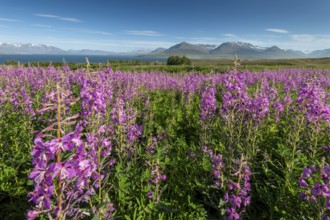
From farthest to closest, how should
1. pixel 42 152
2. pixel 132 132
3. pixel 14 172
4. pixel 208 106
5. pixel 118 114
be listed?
pixel 208 106 → pixel 132 132 → pixel 14 172 → pixel 118 114 → pixel 42 152

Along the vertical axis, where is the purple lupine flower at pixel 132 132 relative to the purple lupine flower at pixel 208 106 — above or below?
below

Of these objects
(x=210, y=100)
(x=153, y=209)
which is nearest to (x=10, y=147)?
(x=153, y=209)

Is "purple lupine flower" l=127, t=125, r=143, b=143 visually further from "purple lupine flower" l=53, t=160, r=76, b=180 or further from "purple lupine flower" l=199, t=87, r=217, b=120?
"purple lupine flower" l=53, t=160, r=76, b=180

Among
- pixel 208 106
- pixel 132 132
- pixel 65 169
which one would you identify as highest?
pixel 65 169

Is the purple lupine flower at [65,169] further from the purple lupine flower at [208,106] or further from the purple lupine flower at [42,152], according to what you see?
the purple lupine flower at [208,106]

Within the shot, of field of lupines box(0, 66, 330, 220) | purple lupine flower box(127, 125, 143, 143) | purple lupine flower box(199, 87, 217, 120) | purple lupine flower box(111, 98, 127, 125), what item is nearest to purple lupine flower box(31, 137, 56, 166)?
field of lupines box(0, 66, 330, 220)

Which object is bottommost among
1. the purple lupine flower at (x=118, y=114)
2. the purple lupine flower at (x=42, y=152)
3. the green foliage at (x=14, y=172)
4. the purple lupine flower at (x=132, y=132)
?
the green foliage at (x=14, y=172)

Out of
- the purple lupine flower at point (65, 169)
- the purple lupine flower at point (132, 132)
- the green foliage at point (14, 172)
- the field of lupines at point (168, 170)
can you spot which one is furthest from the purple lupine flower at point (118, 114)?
the purple lupine flower at point (65, 169)

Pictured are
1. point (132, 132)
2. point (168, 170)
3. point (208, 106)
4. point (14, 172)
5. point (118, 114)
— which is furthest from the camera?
point (208, 106)

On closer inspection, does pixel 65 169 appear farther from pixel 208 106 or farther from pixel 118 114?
pixel 208 106

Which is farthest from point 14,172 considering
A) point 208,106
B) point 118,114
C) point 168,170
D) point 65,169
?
point 208,106

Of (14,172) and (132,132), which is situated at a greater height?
(132,132)

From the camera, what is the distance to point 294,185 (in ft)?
13.8

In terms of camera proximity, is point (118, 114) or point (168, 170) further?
point (168, 170)
